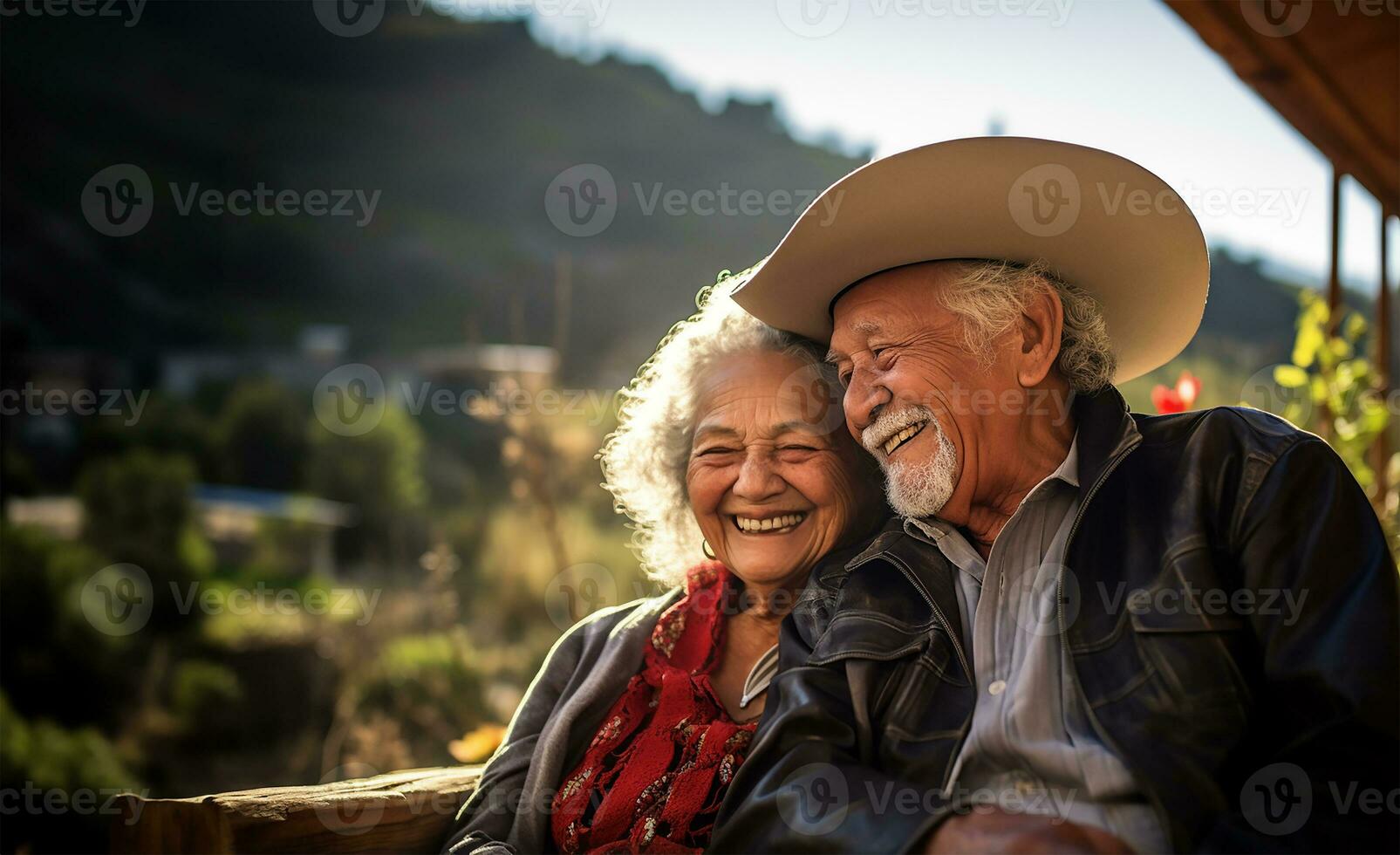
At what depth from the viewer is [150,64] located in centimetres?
2300

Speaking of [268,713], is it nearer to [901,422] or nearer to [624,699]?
[624,699]

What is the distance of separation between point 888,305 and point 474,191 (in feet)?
81.2

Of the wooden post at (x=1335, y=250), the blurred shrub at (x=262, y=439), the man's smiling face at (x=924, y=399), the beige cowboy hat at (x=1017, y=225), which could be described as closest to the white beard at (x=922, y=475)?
the man's smiling face at (x=924, y=399)

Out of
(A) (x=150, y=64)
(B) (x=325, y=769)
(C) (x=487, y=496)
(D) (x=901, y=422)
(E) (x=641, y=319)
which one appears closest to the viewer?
(D) (x=901, y=422)

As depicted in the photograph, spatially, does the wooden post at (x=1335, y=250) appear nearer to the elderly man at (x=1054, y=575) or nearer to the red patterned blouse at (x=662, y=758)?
the elderly man at (x=1054, y=575)

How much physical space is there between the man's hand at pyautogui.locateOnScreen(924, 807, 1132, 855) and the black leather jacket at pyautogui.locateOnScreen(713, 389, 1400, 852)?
0.04 metres

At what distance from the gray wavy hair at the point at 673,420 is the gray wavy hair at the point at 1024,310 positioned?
46 cm

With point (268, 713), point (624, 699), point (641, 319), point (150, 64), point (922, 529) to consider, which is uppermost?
point (150, 64)

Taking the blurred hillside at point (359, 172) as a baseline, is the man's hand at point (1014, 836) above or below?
below

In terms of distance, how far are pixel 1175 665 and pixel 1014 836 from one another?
38 centimetres

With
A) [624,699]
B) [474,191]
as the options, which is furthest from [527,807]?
[474,191]

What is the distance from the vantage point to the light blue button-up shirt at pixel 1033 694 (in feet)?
5.03

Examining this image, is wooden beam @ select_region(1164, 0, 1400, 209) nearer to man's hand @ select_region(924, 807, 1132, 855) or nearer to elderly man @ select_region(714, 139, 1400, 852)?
elderly man @ select_region(714, 139, 1400, 852)

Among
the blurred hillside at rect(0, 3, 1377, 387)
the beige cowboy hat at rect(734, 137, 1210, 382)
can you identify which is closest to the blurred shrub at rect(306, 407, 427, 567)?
the blurred hillside at rect(0, 3, 1377, 387)
